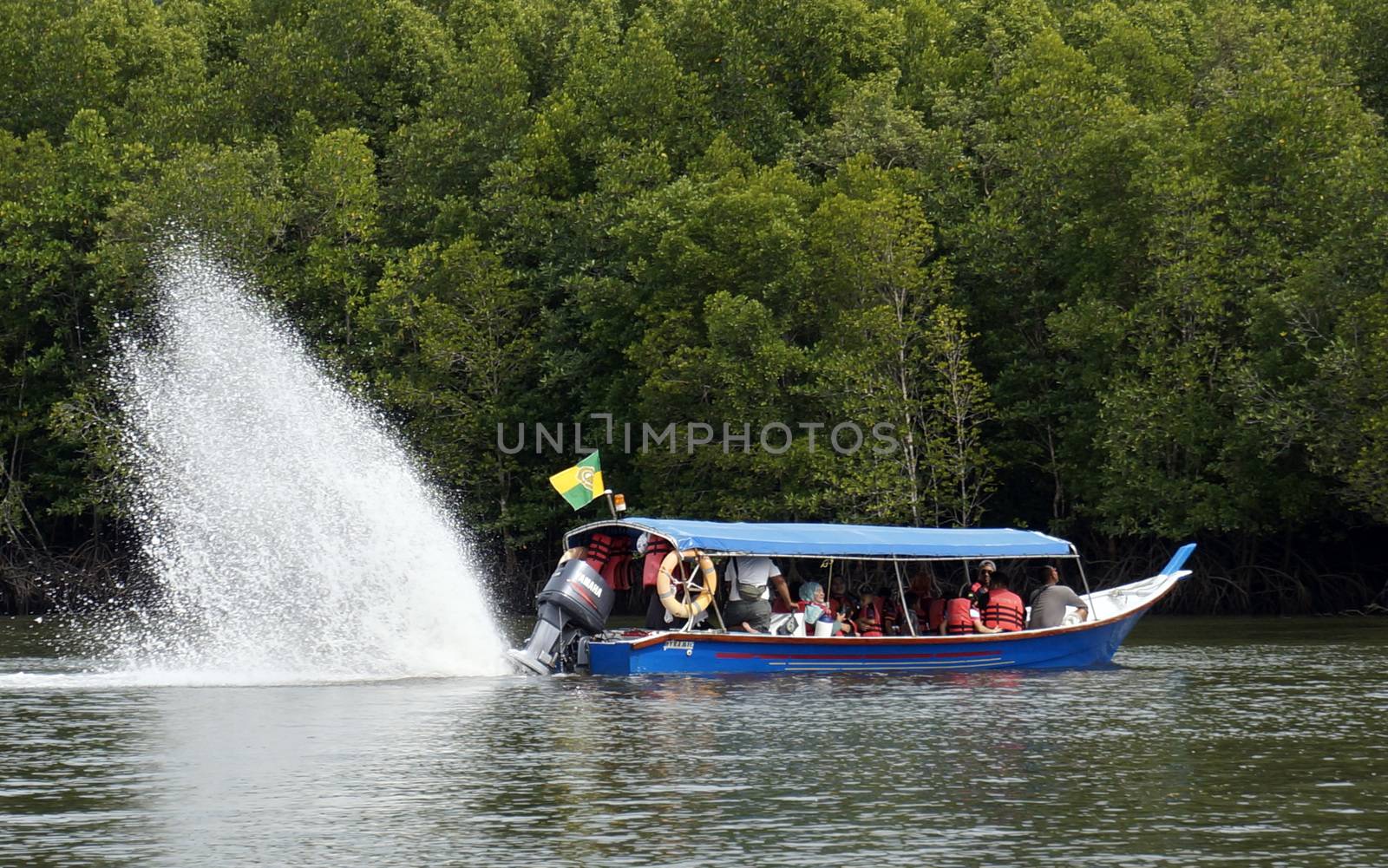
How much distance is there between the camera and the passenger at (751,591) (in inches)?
1230

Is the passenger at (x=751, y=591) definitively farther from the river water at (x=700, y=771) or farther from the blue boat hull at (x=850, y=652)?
the river water at (x=700, y=771)

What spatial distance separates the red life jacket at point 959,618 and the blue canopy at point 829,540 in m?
0.84

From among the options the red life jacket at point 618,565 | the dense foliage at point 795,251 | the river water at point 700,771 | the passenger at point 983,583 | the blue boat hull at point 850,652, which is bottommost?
the river water at point 700,771

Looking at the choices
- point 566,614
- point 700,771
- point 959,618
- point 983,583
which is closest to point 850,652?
point 959,618

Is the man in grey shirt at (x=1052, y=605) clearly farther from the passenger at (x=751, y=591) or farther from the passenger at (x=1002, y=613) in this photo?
the passenger at (x=751, y=591)

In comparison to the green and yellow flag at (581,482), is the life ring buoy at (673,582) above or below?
below

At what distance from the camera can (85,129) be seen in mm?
63781

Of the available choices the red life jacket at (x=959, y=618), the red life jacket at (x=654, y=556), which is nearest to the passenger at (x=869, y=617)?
the red life jacket at (x=959, y=618)

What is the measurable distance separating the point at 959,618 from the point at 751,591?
373cm

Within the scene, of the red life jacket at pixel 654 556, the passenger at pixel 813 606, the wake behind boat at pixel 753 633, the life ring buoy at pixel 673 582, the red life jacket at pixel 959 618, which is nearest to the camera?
the wake behind boat at pixel 753 633

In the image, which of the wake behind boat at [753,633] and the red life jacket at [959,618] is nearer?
the wake behind boat at [753,633]

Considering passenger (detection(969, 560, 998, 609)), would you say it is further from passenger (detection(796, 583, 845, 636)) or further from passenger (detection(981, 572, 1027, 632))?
passenger (detection(796, 583, 845, 636))

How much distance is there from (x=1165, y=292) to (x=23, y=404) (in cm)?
3648

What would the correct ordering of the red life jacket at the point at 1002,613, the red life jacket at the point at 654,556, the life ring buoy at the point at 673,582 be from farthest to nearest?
1. the red life jacket at the point at 1002,613
2. the red life jacket at the point at 654,556
3. the life ring buoy at the point at 673,582
